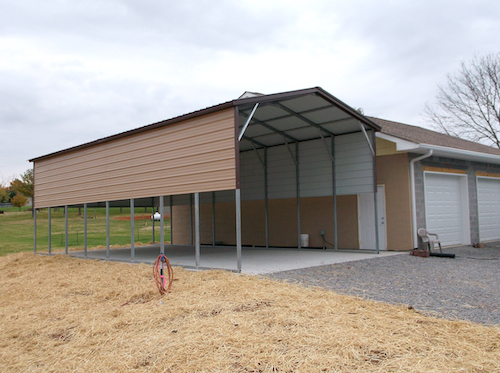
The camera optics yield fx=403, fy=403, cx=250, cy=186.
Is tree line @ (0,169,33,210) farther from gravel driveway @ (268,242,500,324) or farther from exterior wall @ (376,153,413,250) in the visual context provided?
gravel driveway @ (268,242,500,324)

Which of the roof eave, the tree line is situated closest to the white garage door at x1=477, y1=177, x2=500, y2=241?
the roof eave

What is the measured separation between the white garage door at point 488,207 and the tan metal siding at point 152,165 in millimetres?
9153

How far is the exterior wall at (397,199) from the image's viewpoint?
10.3 m

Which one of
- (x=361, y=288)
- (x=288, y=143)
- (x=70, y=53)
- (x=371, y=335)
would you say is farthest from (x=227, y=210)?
(x=371, y=335)

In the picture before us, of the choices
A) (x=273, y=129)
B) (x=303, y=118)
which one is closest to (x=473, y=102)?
(x=273, y=129)

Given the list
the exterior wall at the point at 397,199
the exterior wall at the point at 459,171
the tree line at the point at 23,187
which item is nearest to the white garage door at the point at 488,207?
the exterior wall at the point at 459,171

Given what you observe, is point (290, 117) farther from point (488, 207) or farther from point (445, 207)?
point (488, 207)

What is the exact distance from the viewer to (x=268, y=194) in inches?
508

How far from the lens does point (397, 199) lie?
10.5 meters

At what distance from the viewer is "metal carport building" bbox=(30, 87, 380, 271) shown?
7.89 m

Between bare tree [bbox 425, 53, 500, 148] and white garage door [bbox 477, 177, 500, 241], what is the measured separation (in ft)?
39.7

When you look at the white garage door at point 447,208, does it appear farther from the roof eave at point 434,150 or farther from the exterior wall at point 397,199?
the exterior wall at point 397,199

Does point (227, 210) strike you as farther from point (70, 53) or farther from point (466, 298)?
point (466, 298)

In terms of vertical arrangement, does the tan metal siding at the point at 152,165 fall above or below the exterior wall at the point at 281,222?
above
